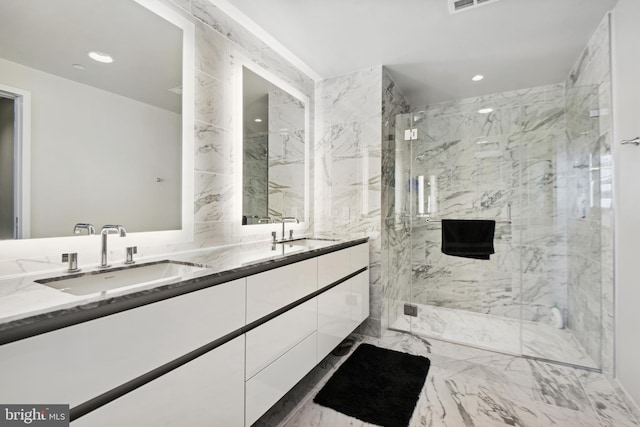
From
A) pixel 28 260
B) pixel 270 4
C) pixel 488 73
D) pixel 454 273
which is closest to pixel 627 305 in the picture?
pixel 454 273

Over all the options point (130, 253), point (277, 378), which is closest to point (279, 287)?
point (277, 378)

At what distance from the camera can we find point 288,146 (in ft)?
8.54

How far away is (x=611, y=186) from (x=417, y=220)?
137 centimetres

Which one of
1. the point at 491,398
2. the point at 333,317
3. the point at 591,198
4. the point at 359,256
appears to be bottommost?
the point at 491,398

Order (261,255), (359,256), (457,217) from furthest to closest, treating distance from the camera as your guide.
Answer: (457,217) < (359,256) < (261,255)

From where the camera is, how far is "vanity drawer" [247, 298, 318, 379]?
50.1 inches

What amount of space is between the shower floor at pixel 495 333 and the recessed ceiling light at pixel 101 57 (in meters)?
2.83

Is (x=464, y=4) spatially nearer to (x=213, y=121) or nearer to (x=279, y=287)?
(x=213, y=121)

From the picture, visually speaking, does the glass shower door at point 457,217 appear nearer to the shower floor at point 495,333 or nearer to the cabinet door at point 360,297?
the shower floor at point 495,333

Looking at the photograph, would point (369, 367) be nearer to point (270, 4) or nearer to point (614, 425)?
point (614, 425)

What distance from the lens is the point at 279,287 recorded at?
1.43 m

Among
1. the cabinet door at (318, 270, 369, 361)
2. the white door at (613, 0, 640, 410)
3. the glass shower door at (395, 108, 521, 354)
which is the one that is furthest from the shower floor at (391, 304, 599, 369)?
the cabinet door at (318, 270, 369, 361)

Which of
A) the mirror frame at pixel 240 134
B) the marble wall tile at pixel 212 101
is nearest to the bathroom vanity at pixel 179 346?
the mirror frame at pixel 240 134

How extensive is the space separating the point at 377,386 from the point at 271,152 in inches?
73.1
